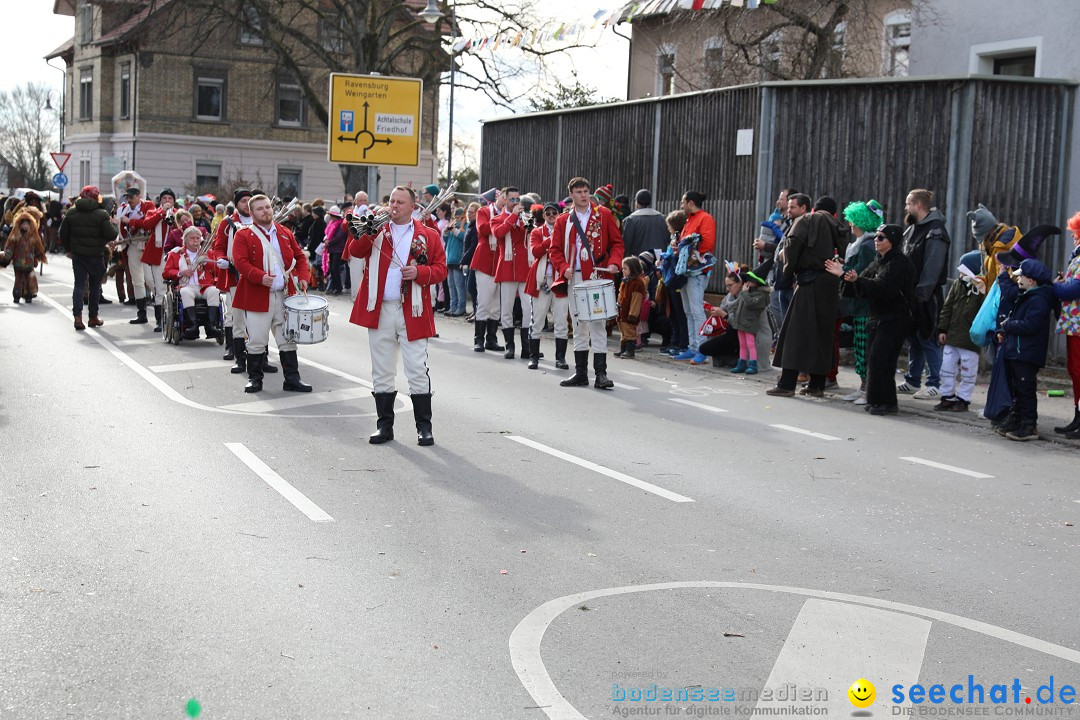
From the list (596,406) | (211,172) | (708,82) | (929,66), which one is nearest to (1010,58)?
(929,66)

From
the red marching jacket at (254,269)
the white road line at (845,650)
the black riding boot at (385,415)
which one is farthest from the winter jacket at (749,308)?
the white road line at (845,650)

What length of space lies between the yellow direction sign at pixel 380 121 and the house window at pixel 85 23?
3857 centimetres

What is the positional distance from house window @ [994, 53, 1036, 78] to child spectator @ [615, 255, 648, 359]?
6.75m

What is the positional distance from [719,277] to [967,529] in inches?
467

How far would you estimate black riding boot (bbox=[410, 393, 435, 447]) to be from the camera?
9.93 m

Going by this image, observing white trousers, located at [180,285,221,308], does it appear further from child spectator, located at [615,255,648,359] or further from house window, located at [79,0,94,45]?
house window, located at [79,0,94,45]

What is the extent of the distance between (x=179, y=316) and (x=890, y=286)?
895 centimetres

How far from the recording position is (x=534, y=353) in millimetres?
15453

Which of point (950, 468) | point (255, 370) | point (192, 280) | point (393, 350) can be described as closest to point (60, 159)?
point (192, 280)

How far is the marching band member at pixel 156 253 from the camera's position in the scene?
1881 cm

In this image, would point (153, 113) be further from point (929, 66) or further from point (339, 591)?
point (339, 591)

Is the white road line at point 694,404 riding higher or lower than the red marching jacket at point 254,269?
lower

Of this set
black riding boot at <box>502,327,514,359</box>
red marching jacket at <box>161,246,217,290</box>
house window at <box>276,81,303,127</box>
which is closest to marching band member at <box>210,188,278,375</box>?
red marching jacket at <box>161,246,217,290</box>

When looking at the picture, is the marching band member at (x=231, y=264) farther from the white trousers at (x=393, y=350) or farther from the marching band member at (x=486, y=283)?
the white trousers at (x=393, y=350)
